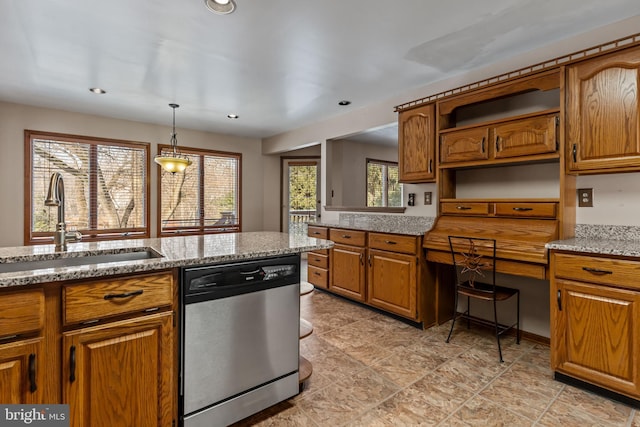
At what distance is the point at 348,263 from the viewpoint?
146 inches

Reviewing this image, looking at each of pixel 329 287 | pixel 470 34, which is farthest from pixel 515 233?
pixel 329 287

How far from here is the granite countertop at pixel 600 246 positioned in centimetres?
182

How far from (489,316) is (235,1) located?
3317 mm

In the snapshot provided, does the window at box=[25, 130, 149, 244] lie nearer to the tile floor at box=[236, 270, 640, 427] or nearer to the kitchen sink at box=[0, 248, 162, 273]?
the kitchen sink at box=[0, 248, 162, 273]

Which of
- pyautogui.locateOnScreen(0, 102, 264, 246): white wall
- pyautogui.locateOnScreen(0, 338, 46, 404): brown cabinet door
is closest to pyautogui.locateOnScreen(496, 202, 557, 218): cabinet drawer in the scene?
pyautogui.locateOnScreen(0, 338, 46, 404): brown cabinet door

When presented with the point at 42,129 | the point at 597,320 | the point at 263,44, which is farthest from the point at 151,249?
the point at 42,129

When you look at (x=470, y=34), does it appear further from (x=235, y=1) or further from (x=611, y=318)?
(x=611, y=318)

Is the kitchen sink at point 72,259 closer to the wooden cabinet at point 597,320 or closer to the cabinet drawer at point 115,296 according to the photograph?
the cabinet drawer at point 115,296

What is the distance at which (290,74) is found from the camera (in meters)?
3.14

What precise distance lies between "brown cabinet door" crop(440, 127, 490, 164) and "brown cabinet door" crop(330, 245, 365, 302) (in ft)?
4.30

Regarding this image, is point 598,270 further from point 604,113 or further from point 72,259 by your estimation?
point 72,259

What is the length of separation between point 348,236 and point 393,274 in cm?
73

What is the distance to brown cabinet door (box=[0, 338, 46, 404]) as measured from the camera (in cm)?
114

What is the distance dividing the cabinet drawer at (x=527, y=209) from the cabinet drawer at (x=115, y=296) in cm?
254
